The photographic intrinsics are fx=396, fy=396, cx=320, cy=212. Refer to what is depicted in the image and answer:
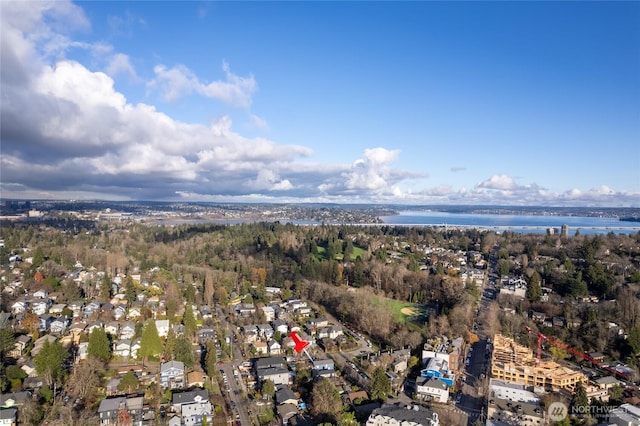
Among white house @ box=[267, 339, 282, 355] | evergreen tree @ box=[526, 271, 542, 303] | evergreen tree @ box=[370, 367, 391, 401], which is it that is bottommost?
white house @ box=[267, 339, 282, 355]

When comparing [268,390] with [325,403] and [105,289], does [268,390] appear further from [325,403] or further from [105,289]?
[105,289]

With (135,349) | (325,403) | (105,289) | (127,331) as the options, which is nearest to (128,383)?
(135,349)

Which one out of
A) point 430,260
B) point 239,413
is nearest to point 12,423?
point 239,413

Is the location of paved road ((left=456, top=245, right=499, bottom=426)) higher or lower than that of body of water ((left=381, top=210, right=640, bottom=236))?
lower

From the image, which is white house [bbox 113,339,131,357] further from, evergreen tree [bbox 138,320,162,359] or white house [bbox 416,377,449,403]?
white house [bbox 416,377,449,403]

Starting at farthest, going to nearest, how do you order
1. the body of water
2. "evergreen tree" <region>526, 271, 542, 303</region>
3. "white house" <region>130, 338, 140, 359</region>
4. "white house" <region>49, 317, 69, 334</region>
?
the body of water
"evergreen tree" <region>526, 271, 542, 303</region>
"white house" <region>49, 317, 69, 334</region>
"white house" <region>130, 338, 140, 359</region>

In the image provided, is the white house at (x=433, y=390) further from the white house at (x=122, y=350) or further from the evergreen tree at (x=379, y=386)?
the white house at (x=122, y=350)

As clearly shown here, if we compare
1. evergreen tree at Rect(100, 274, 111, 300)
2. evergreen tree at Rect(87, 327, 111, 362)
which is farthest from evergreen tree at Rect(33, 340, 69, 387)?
evergreen tree at Rect(100, 274, 111, 300)
